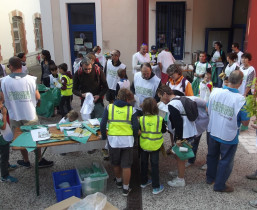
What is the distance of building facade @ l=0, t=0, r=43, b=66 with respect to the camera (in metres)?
15.3

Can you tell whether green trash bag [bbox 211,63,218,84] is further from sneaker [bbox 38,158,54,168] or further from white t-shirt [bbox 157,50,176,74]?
sneaker [bbox 38,158,54,168]

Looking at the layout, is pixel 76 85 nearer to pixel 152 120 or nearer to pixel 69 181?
pixel 69 181

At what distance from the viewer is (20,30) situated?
17.6 meters

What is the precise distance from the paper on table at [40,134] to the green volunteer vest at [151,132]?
4.46 feet

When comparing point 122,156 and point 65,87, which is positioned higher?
point 65,87

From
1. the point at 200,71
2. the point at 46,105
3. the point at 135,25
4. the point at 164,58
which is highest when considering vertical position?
the point at 135,25

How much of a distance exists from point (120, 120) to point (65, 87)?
3.38 metres

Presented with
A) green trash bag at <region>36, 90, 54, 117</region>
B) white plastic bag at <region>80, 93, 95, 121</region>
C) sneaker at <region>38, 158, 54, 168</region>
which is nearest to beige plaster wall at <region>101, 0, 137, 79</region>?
green trash bag at <region>36, 90, 54, 117</region>

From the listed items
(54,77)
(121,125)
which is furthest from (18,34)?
(121,125)

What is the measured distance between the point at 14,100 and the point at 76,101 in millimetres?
4530

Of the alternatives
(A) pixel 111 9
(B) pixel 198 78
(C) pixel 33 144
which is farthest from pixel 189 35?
(C) pixel 33 144

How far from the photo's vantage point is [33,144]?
384 cm

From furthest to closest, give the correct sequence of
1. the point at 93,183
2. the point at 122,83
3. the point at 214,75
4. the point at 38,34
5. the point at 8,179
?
the point at 38,34 < the point at 214,75 < the point at 122,83 < the point at 8,179 < the point at 93,183

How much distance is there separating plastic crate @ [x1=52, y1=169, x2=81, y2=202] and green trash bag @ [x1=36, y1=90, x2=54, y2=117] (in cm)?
324
